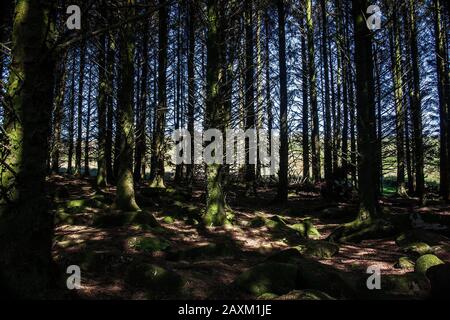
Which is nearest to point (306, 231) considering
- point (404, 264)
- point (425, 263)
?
point (404, 264)

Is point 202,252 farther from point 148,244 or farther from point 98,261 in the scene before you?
point 98,261

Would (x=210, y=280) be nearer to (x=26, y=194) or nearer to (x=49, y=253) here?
(x=49, y=253)

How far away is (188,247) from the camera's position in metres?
7.66

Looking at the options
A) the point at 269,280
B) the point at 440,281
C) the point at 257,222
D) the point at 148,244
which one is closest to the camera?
the point at 440,281

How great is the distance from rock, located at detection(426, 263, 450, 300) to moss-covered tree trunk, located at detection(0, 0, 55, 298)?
4886 mm

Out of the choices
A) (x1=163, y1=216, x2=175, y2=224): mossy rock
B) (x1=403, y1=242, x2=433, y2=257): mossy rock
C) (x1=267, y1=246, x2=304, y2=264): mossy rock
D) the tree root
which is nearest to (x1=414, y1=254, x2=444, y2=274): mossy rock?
(x1=403, y1=242, x2=433, y2=257): mossy rock

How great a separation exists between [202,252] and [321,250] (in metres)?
2.52

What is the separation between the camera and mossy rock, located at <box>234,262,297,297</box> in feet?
15.6

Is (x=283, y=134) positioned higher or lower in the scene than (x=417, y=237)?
higher

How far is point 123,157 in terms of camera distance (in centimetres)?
998

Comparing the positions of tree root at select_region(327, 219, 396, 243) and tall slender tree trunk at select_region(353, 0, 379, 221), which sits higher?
tall slender tree trunk at select_region(353, 0, 379, 221)

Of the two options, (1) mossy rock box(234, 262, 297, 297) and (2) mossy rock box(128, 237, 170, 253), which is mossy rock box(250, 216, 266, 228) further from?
(1) mossy rock box(234, 262, 297, 297)
